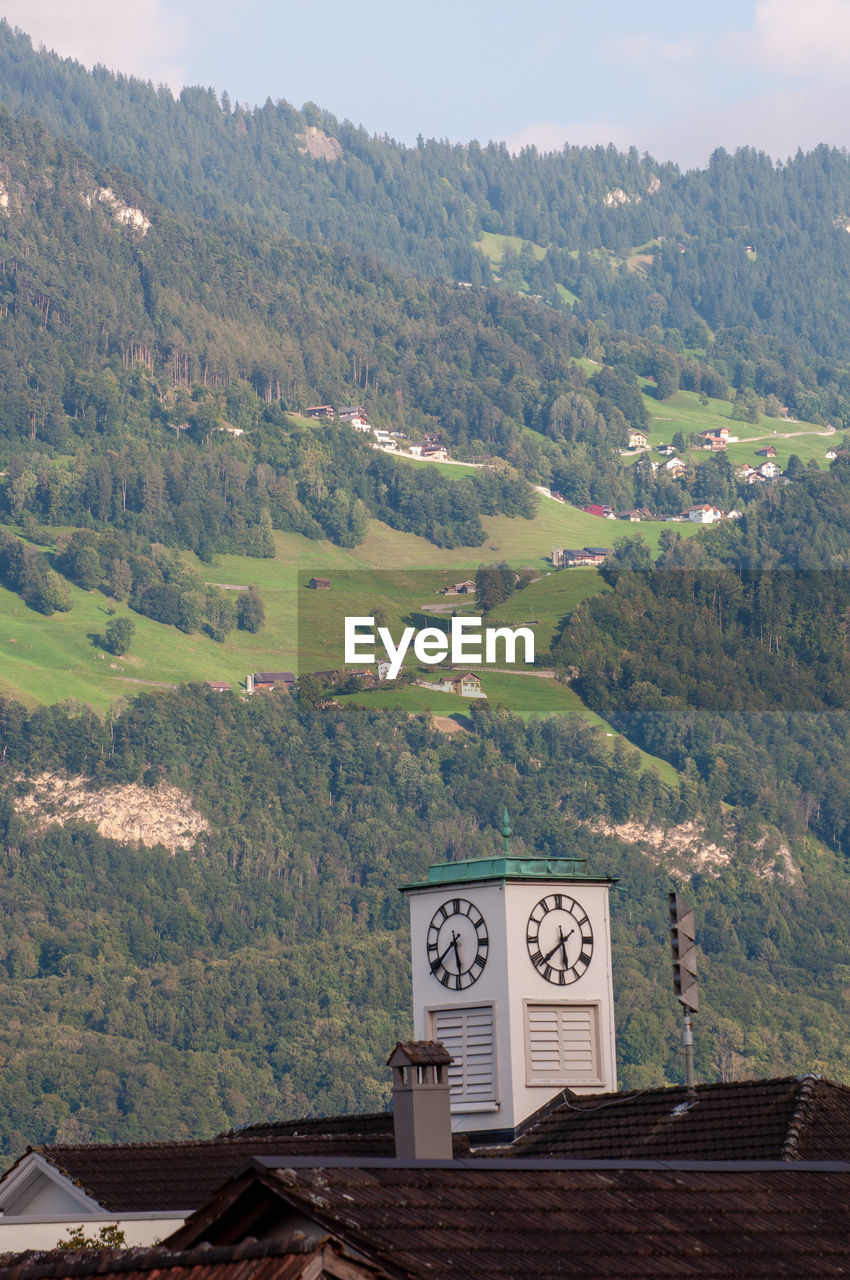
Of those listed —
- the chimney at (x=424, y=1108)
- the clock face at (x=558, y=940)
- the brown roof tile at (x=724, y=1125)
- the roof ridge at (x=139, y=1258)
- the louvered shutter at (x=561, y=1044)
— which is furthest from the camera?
the clock face at (x=558, y=940)

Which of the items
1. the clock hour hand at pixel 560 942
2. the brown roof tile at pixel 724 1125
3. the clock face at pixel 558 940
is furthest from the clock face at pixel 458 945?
the brown roof tile at pixel 724 1125

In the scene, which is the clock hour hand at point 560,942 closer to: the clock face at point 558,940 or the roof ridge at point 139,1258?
the clock face at point 558,940

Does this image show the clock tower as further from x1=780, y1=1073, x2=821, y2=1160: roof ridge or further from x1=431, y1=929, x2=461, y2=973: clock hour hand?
x1=780, y1=1073, x2=821, y2=1160: roof ridge

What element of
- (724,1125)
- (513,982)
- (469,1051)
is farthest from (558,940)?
(724,1125)

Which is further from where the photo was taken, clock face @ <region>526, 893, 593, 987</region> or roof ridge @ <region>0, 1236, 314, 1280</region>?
clock face @ <region>526, 893, 593, 987</region>

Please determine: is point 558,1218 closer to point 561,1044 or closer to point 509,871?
point 561,1044

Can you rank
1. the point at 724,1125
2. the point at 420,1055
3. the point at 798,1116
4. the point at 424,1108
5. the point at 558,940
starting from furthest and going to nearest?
1. the point at 558,940
2. the point at 724,1125
3. the point at 798,1116
4. the point at 420,1055
5. the point at 424,1108

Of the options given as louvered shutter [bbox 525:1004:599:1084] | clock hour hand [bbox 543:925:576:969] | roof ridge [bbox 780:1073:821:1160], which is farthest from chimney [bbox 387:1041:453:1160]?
clock hour hand [bbox 543:925:576:969]
